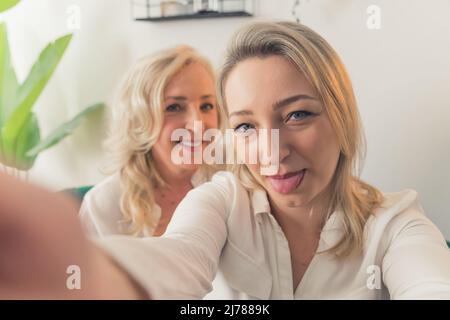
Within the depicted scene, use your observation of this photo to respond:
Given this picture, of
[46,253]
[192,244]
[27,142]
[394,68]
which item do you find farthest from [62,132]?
[46,253]

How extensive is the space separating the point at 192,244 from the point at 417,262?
27cm

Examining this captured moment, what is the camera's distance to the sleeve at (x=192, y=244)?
0.44 m

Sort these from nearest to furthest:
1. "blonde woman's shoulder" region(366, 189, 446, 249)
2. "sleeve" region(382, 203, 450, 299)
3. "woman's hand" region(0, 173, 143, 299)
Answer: "woman's hand" region(0, 173, 143, 299) < "sleeve" region(382, 203, 450, 299) < "blonde woman's shoulder" region(366, 189, 446, 249)

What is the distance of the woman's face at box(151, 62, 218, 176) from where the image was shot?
78 centimetres

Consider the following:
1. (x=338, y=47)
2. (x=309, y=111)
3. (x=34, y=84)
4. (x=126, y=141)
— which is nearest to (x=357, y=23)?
(x=338, y=47)

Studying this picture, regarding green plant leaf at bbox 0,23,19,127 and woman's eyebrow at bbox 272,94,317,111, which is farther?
green plant leaf at bbox 0,23,19,127

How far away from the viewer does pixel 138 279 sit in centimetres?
25

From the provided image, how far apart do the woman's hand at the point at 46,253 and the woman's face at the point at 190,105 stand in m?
0.51

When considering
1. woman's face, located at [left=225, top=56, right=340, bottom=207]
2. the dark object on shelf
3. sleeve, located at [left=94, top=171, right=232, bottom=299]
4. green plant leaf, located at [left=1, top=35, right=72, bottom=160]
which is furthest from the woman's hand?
green plant leaf, located at [left=1, top=35, right=72, bottom=160]

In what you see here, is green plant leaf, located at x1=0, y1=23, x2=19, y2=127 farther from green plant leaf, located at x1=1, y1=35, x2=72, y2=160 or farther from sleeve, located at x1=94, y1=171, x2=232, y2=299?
sleeve, located at x1=94, y1=171, x2=232, y2=299

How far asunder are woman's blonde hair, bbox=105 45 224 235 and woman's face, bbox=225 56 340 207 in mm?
78

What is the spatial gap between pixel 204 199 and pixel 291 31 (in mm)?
263
